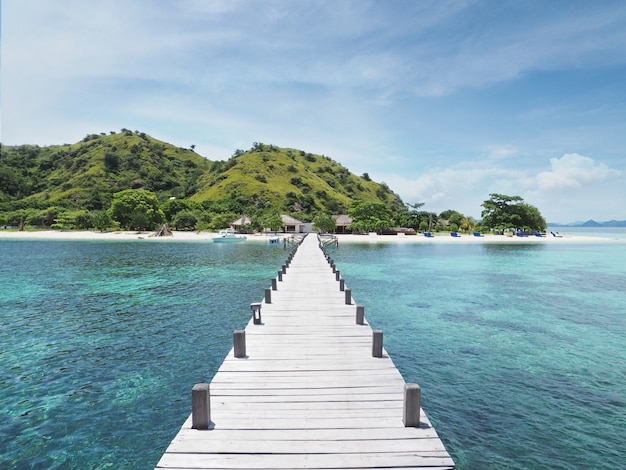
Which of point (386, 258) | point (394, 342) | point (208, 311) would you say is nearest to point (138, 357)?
point (208, 311)

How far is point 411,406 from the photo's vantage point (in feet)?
22.8

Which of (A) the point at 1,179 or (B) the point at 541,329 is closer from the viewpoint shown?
(B) the point at 541,329

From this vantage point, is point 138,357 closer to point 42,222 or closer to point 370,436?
point 370,436

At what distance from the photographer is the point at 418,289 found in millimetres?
28750

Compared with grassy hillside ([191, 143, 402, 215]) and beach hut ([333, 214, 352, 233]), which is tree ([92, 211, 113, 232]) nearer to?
grassy hillside ([191, 143, 402, 215])

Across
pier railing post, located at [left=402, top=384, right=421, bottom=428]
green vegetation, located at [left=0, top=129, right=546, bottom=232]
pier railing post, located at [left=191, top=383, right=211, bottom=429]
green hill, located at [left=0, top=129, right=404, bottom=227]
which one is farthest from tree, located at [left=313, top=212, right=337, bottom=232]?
pier railing post, located at [left=191, top=383, right=211, bottom=429]

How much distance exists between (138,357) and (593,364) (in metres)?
17.5

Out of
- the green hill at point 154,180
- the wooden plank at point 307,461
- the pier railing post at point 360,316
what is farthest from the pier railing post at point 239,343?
the green hill at point 154,180

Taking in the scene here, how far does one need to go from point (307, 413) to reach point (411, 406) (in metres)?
2.14

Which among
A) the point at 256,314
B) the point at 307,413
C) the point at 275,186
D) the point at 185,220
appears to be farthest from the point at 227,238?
the point at 275,186

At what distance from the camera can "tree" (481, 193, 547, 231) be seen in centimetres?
10138

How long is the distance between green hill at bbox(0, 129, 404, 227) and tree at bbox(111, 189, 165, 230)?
26.5 m

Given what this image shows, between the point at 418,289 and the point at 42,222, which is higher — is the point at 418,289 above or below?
below

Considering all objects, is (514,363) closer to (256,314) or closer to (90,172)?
(256,314)
